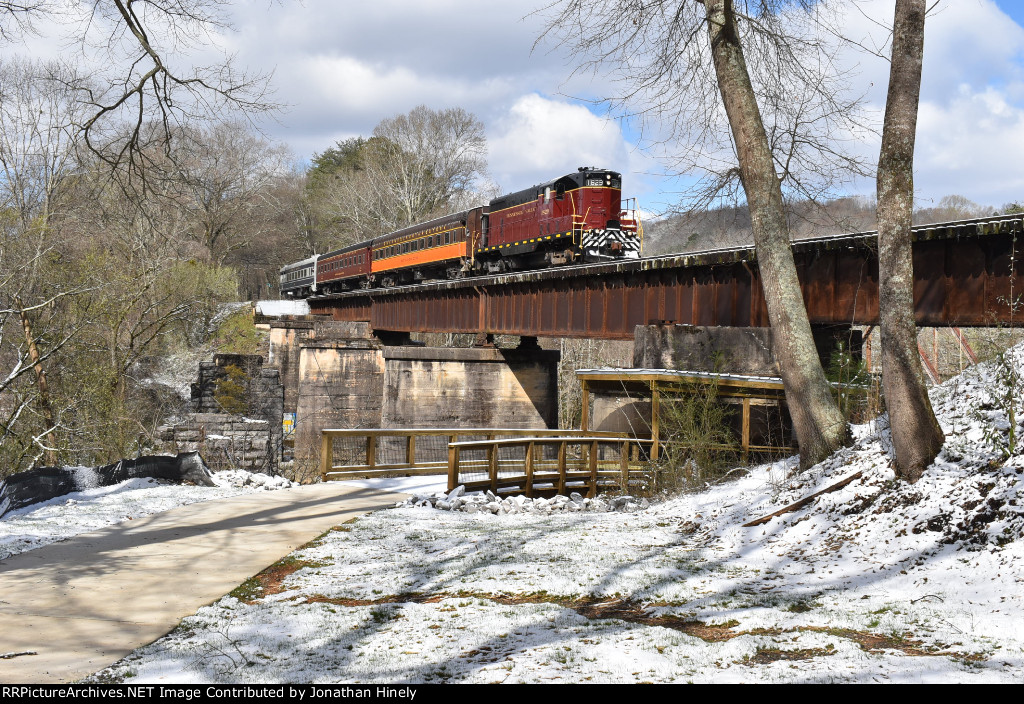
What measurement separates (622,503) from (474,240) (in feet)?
71.2

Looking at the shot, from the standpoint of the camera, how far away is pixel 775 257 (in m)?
9.63

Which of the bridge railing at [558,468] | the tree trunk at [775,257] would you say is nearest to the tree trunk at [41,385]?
the bridge railing at [558,468]

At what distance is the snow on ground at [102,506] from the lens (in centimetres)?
877

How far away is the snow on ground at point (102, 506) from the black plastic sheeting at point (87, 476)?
0.40 ft

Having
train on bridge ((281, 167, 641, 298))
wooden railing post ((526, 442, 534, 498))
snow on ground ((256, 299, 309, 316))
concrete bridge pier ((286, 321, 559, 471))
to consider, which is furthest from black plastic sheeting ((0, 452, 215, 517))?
snow on ground ((256, 299, 309, 316))

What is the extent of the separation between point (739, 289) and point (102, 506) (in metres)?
11.2

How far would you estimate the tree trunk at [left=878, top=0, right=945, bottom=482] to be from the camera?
7273mm

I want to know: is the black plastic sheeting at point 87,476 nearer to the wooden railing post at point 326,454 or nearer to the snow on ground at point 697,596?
the wooden railing post at point 326,454

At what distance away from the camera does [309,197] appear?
8288cm

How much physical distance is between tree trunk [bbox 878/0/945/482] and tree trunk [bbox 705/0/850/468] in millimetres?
1539

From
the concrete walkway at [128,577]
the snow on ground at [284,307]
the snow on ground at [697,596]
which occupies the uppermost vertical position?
the snow on ground at [284,307]

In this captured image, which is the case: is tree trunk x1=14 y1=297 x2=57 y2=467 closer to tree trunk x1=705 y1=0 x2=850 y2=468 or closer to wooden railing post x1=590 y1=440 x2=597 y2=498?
wooden railing post x1=590 y1=440 x2=597 y2=498

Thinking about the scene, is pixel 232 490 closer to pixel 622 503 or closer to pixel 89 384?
pixel 622 503
